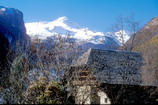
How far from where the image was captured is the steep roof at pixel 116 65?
76.5 ft

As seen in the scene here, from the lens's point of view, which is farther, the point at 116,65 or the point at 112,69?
the point at 116,65

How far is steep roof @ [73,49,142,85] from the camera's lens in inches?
918

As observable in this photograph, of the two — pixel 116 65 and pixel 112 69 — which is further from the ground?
pixel 116 65

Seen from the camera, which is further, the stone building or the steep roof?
the steep roof

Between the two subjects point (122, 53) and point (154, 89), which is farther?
point (122, 53)

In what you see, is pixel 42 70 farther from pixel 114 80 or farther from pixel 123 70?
pixel 123 70

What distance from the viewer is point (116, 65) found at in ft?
81.3

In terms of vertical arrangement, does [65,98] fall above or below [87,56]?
below

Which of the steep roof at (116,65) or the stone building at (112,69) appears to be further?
the steep roof at (116,65)

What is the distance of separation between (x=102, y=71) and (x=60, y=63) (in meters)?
7.52

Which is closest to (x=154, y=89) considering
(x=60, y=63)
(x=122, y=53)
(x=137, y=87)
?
(x=137, y=87)

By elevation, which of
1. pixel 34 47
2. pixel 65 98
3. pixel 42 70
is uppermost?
pixel 34 47

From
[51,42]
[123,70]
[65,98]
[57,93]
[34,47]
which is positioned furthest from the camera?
[123,70]

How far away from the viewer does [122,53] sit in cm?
2661
